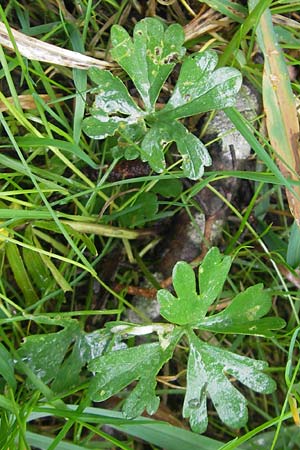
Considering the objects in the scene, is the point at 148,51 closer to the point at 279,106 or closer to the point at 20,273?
the point at 279,106

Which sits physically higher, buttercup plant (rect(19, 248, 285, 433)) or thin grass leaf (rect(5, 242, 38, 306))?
thin grass leaf (rect(5, 242, 38, 306))

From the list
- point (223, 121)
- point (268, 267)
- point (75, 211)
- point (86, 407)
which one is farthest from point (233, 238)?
point (86, 407)

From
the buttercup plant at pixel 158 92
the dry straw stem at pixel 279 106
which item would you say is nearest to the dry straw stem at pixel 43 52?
the buttercup plant at pixel 158 92

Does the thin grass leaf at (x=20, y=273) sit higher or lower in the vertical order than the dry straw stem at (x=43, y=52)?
lower

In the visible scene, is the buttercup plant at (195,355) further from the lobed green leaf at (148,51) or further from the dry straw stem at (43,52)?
the dry straw stem at (43,52)

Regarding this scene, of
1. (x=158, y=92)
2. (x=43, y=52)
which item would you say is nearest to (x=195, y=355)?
(x=158, y=92)

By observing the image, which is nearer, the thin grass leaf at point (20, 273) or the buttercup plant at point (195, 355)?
the buttercup plant at point (195, 355)

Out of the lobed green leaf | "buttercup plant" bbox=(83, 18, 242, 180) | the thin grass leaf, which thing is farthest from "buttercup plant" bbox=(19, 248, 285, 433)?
the lobed green leaf

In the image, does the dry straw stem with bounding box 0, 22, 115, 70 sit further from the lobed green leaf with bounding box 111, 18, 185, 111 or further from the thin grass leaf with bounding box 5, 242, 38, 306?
the thin grass leaf with bounding box 5, 242, 38, 306
